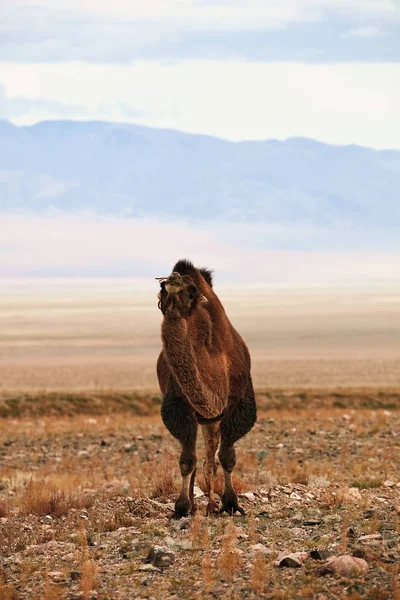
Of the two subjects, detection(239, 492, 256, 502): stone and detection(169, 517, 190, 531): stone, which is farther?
detection(239, 492, 256, 502): stone

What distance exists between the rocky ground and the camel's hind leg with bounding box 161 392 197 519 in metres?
0.20

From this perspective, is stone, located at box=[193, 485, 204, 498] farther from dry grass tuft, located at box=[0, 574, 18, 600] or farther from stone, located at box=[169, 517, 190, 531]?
dry grass tuft, located at box=[0, 574, 18, 600]

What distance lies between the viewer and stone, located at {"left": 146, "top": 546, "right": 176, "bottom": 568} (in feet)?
29.9

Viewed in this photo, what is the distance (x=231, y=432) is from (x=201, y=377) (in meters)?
1.46

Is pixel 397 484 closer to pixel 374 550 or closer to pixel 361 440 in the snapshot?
pixel 374 550

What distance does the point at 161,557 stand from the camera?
915cm

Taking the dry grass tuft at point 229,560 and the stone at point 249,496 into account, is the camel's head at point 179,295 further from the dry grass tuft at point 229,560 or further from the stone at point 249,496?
the stone at point 249,496

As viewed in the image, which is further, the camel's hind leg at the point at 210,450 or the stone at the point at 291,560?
the camel's hind leg at the point at 210,450

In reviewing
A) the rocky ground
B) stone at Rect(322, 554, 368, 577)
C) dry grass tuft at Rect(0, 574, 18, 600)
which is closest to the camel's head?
the rocky ground

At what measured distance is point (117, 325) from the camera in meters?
111

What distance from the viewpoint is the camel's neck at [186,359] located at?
9.78 m

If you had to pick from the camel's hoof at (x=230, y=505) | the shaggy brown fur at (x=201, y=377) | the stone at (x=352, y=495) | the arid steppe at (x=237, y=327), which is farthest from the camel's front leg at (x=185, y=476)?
the arid steppe at (x=237, y=327)

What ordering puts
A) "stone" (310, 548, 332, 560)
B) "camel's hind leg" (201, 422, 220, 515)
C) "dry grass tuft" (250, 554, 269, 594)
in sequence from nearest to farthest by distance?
"dry grass tuft" (250, 554, 269, 594), "stone" (310, 548, 332, 560), "camel's hind leg" (201, 422, 220, 515)

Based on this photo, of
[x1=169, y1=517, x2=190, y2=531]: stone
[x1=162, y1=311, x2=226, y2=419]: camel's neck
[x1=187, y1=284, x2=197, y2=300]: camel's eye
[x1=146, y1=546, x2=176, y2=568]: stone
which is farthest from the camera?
[x1=169, y1=517, x2=190, y2=531]: stone
